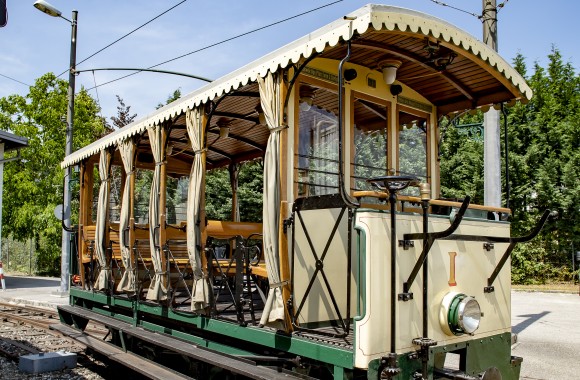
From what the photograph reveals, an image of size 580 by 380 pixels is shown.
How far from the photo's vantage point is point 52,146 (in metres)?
20.6

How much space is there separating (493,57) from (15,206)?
1995cm

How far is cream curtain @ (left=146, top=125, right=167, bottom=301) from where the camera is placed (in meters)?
6.06

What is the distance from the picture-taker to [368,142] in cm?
560

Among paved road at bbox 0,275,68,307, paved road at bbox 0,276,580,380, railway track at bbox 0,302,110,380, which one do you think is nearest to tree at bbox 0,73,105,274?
paved road at bbox 0,275,68,307

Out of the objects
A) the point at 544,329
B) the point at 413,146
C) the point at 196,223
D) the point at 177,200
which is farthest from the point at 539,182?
the point at 196,223

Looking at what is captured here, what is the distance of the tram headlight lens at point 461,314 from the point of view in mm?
4094

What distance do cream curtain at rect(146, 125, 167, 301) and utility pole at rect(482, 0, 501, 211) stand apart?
4.71m

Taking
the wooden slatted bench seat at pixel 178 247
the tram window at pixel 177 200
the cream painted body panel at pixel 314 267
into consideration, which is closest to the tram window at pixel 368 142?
the cream painted body panel at pixel 314 267

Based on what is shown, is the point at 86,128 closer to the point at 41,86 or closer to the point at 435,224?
the point at 41,86

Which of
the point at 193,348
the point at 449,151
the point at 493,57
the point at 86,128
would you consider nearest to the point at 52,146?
the point at 86,128

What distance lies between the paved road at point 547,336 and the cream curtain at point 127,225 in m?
4.88

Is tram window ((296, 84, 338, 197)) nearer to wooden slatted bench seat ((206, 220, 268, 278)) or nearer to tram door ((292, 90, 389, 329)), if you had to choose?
tram door ((292, 90, 389, 329))

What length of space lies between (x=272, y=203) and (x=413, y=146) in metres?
2.31

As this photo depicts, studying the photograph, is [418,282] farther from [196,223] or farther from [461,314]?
[196,223]
